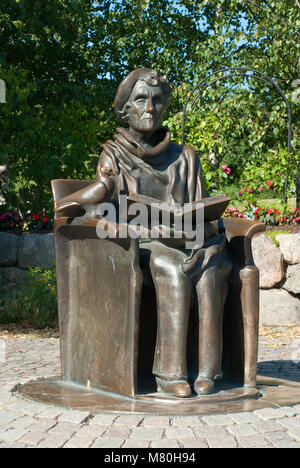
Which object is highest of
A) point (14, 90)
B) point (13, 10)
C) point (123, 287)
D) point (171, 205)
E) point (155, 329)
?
point (13, 10)

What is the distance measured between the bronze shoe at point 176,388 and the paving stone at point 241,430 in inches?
17.7

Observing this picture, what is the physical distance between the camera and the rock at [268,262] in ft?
26.2

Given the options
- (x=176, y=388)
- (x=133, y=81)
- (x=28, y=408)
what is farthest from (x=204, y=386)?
(x=133, y=81)

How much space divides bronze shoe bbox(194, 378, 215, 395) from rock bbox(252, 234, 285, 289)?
14.3 feet

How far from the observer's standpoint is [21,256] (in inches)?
336

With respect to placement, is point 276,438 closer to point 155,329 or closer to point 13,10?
point 155,329

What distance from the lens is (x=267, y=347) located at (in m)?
6.52

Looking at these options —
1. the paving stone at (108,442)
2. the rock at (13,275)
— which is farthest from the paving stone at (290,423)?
the rock at (13,275)

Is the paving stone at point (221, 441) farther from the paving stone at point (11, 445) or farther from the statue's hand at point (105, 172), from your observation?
the statue's hand at point (105, 172)

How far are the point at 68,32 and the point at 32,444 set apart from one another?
11169 millimetres

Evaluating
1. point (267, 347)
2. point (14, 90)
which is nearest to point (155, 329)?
point (267, 347)

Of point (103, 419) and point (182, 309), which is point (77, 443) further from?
point (182, 309)
